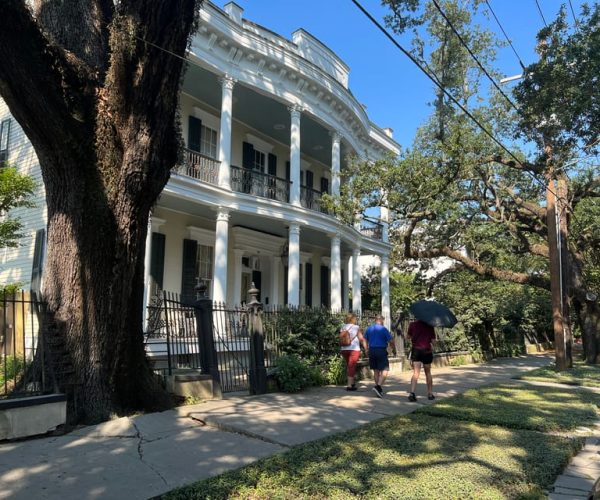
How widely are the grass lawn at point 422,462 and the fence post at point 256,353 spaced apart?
2489 mm

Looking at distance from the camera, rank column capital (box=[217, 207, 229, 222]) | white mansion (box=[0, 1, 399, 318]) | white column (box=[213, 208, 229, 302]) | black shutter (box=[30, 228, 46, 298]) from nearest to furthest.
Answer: black shutter (box=[30, 228, 46, 298])
white column (box=[213, 208, 229, 302])
white mansion (box=[0, 1, 399, 318])
column capital (box=[217, 207, 229, 222])

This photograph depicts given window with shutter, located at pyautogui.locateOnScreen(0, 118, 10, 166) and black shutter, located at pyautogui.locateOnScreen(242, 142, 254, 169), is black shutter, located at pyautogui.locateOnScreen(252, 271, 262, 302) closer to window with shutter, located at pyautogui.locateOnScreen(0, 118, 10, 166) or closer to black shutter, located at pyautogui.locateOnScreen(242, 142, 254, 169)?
black shutter, located at pyautogui.locateOnScreen(242, 142, 254, 169)

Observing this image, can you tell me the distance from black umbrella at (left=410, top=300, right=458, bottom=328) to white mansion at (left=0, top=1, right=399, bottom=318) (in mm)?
6053

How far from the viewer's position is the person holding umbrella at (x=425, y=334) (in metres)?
8.20

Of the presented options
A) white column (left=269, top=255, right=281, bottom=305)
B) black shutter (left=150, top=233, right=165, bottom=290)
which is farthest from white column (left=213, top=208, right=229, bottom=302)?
white column (left=269, top=255, right=281, bottom=305)

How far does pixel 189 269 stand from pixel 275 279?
4.06 meters

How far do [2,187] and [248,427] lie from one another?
844cm

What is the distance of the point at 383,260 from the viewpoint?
846 inches

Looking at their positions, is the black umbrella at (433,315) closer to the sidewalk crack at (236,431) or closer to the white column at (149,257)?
the sidewalk crack at (236,431)

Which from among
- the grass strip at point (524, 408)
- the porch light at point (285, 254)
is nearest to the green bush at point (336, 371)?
the grass strip at point (524, 408)

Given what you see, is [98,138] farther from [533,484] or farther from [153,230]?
[153,230]

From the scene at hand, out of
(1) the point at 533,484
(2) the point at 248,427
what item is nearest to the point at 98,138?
(2) the point at 248,427

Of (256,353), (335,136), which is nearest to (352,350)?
(256,353)

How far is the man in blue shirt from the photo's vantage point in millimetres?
8805
